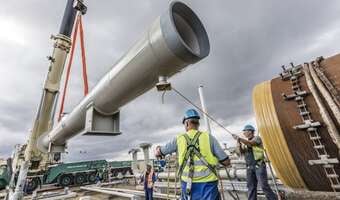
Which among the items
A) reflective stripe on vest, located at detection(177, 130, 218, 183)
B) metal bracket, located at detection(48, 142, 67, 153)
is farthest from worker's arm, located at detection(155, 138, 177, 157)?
metal bracket, located at detection(48, 142, 67, 153)

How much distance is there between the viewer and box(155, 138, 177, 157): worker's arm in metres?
2.69

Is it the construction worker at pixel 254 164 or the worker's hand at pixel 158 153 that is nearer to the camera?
the worker's hand at pixel 158 153

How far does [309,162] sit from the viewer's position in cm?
275

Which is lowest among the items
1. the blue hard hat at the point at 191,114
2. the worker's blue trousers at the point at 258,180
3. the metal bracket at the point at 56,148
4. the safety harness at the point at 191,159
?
the worker's blue trousers at the point at 258,180

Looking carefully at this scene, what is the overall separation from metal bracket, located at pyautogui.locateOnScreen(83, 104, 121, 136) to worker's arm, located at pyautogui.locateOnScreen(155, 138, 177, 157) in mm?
719

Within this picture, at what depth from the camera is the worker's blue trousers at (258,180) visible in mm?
3906

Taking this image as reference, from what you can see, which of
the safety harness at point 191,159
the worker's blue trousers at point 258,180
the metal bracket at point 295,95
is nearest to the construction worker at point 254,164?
the worker's blue trousers at point 258,180

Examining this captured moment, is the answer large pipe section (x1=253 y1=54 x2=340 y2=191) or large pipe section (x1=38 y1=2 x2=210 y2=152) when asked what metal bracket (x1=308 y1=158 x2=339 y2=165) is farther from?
large pipe section (x1=38 y1=2 x2=210 y2=152)

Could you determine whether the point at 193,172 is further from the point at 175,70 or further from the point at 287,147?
the point at 287,147

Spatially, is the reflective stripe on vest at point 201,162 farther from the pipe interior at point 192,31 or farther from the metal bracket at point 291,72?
the metal bracket at point 291,72

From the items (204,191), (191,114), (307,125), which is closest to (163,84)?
(191,114)

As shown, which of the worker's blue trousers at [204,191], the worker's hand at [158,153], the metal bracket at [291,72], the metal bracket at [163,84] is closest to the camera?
the metal bracket at [163,84]

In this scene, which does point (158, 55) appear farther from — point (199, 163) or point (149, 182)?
point (149, 182)

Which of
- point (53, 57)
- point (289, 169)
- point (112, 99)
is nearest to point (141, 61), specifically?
point (112, 99)
